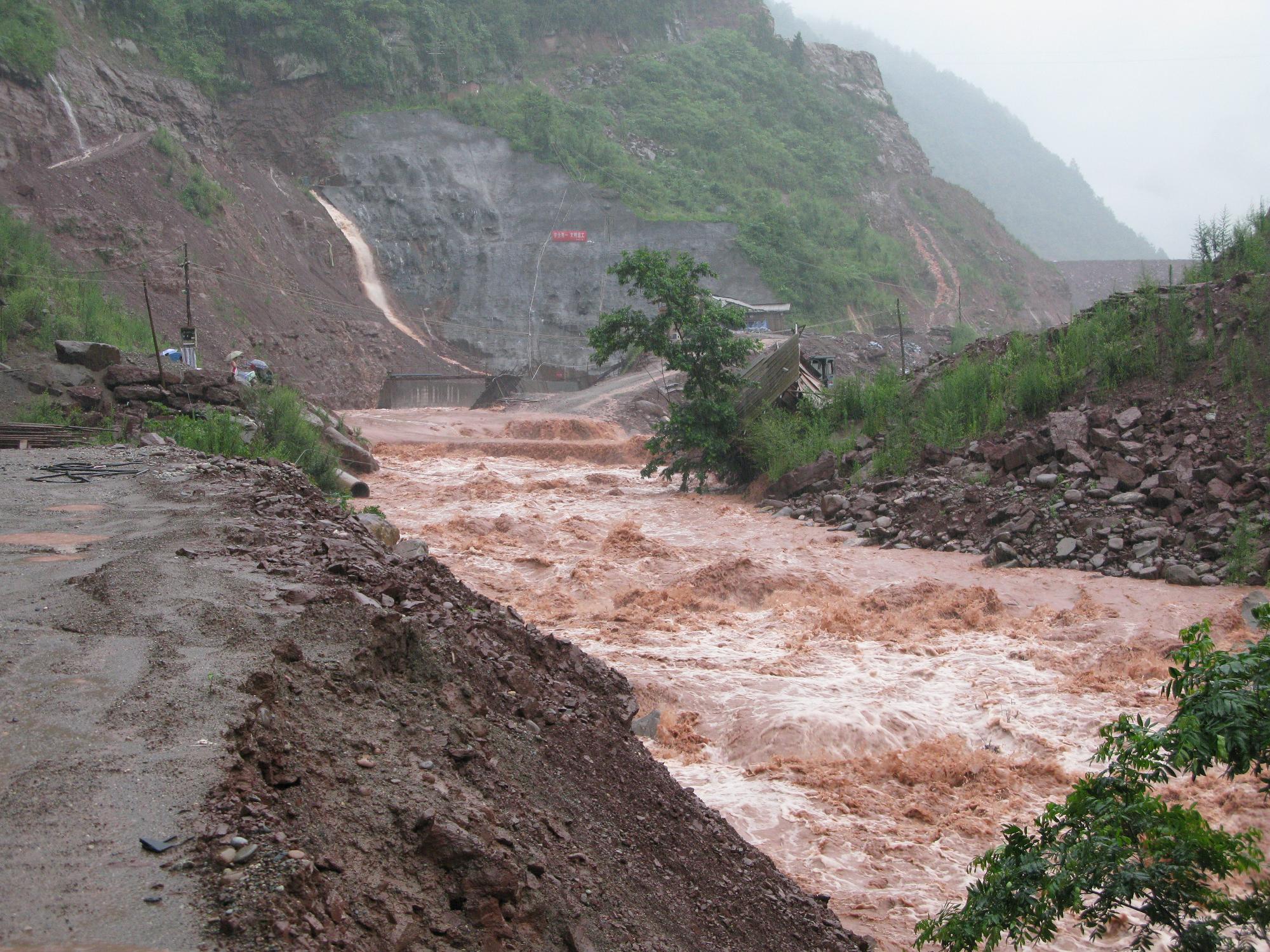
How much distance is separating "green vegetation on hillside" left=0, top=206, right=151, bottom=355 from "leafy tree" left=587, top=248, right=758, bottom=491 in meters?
10.8

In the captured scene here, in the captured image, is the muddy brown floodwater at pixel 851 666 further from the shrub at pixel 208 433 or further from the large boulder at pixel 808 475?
the shrub at pixel 208 433

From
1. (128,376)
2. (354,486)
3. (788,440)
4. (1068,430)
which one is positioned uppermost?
(1068,430)

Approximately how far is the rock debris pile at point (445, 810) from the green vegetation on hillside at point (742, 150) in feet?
148

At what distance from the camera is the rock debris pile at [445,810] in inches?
112

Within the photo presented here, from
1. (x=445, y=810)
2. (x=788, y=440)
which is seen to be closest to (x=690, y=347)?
(x=788, y=440)

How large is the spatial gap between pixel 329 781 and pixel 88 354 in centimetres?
1476

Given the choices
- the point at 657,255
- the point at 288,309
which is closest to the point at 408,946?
the point at 657,255

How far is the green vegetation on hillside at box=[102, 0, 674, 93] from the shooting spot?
4650 centimetres

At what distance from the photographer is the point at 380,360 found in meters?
39.9

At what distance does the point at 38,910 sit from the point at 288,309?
3853 centimetres

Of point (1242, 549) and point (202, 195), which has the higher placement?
point (202, 195)

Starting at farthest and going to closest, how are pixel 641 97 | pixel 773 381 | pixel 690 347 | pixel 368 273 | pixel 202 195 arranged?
1. pixel 641 97
2. pixel 368 273
3. pixel 202 195
4. pixel 773 381
5. pixel 690 347

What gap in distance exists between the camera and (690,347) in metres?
20.4

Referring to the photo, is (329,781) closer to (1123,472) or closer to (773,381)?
(1123,472)
